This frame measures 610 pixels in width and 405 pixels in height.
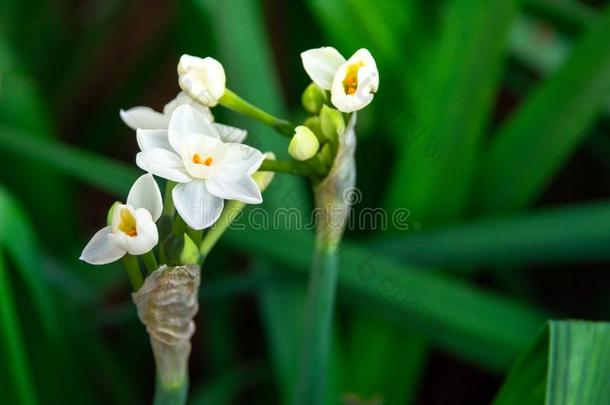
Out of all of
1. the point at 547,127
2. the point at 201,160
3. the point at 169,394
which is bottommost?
the point at 169,394

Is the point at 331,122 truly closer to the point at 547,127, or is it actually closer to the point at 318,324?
the point at 318,324

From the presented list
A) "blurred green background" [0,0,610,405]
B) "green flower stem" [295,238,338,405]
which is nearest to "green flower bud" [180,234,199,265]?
"green flower stem" [295,238,338,405]

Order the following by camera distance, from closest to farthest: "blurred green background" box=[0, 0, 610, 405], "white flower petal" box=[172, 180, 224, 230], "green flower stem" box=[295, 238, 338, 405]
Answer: "white flower petal" box=[172, 180, 224, 230] < "green flower stem" box=[295, 238, 338, 405] < "blurred green background" box=[0, 0, 610, 405]

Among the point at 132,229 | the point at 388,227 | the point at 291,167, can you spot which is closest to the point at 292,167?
the point at 291,167

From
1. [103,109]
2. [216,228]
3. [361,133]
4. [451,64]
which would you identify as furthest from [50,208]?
[216,228]

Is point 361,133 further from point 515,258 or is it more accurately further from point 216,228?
point 216,228

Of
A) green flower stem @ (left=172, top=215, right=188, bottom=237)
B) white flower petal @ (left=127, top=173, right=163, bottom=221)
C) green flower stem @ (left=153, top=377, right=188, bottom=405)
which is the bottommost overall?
green flower stem @ (left=153, top=377, right=188, bottom=405)

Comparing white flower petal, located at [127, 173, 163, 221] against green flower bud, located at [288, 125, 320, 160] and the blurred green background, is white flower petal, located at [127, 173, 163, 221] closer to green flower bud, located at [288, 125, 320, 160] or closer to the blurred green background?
green flower bud, located at [288, 125, 320, 160]

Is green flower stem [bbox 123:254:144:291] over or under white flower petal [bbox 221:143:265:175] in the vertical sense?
under

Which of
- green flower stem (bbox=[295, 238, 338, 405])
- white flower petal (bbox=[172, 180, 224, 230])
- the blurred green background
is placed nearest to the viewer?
white flower petal (bbox=[172, 180, 224, 230])
